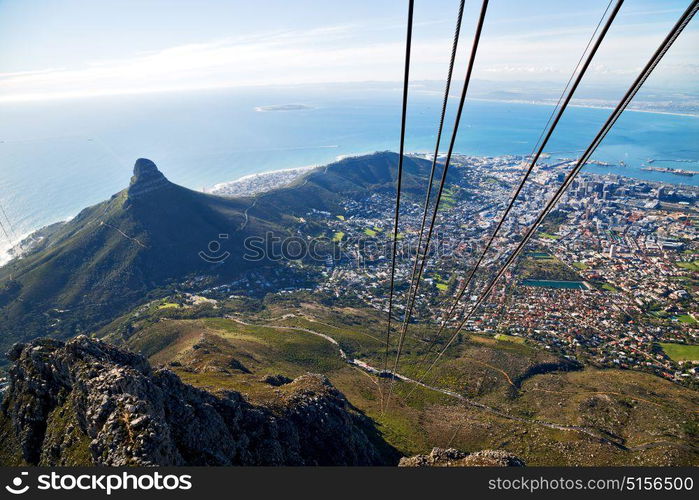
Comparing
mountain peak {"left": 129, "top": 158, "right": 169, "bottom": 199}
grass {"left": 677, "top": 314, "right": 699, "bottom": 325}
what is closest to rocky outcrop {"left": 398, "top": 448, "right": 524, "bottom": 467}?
grass {"left": 677, "top": 314, "right": 699, "bottom": 325}

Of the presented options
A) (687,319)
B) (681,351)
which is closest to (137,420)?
(681,351)

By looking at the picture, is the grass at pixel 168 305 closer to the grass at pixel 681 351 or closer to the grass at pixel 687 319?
the grass at pixel 681 351

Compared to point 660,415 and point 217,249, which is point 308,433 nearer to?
point 660,415

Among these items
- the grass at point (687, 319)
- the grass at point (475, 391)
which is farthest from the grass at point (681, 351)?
the grass at point (475, 391)

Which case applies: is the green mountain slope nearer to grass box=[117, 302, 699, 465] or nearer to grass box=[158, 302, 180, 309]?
grass box=[158, 302, 180, 309]

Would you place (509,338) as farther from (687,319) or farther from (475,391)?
(687,319)
